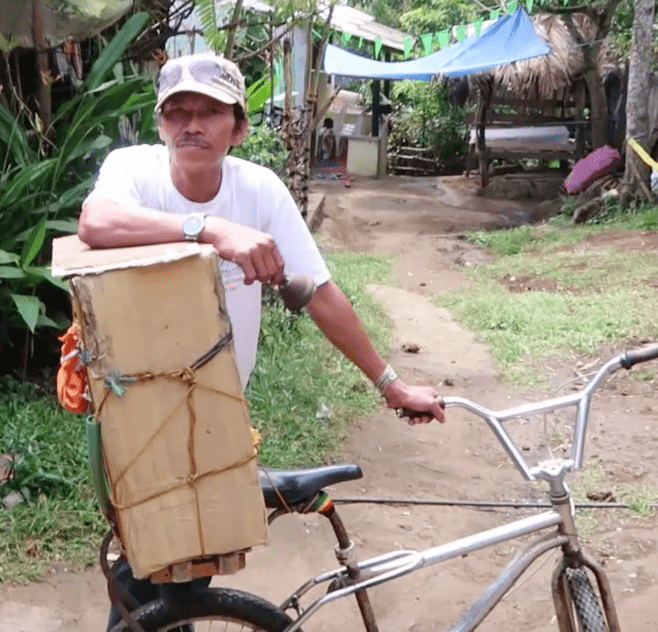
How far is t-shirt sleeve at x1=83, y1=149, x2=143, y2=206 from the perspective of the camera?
180 cm

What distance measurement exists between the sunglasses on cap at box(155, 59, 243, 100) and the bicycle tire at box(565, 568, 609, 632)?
Result: 127cm

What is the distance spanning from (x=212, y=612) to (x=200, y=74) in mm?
1139

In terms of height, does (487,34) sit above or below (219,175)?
above

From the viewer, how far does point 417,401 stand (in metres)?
1.92

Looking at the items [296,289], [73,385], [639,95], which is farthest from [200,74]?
[639,95]

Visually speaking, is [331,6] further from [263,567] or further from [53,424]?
[263,567]

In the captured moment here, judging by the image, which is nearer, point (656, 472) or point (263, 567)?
point (263, 567)

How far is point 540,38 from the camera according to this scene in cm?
1223

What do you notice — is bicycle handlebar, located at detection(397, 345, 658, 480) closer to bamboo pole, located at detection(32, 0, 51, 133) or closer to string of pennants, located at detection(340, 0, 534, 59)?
bamboo pole, located at detection(32, 0, 51, 133)

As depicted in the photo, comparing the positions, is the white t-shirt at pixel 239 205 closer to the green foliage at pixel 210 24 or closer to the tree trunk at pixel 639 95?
the green foliage at pixel 210 24

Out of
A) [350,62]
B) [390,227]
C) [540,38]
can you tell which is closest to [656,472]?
[390,227]

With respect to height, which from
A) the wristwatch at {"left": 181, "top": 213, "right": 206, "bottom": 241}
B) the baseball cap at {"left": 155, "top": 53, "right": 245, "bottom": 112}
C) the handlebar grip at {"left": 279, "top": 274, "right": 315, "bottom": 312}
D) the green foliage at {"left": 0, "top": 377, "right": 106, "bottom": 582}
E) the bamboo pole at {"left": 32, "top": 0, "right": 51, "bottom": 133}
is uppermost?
the bamboo pole at {"left": 32, "top": 0, "right": 51, "bottom": 133}

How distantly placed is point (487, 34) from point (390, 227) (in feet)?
10.5

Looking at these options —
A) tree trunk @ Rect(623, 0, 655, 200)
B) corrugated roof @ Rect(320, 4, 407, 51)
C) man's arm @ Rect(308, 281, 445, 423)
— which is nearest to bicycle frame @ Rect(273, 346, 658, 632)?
man's arm @ Rect(308, 281, 445, 423)
